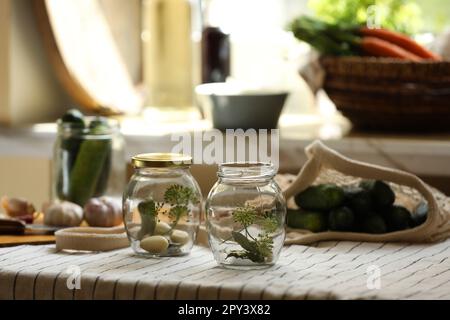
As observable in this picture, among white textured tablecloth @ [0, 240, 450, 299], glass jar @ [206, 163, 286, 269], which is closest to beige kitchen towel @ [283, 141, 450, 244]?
white textured tablecloth @ [0, 240, 450, 299]

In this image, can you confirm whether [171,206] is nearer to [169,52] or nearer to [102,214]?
[102,214]

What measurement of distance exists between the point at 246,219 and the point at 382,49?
2.77 ft

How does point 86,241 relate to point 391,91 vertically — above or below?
below

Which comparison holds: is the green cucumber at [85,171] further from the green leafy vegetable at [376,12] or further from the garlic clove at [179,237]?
the green leafy vegetable at [376,12]

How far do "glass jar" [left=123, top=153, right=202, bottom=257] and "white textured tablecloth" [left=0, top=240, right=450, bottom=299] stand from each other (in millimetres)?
21

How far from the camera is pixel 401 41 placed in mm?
1811

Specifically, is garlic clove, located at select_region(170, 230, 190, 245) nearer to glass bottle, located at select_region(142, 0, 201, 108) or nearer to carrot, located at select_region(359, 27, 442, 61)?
carrot, located at select_region(359, 27, 442, 61)

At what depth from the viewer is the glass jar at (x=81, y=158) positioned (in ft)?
4.46

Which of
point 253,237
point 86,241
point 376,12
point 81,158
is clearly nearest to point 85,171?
point 81,158

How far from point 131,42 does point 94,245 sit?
1.21m

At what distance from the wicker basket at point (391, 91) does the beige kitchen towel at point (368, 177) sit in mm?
474

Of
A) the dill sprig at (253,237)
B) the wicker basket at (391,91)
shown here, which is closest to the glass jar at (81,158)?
the dill sprig at (253,237)
